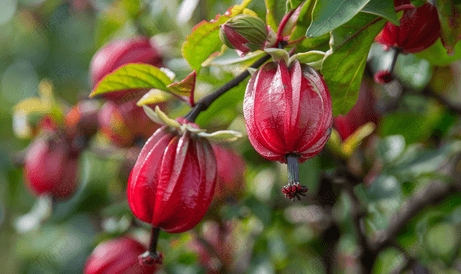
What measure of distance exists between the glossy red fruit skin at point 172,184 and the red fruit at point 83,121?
0.78m

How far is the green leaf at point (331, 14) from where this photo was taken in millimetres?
472

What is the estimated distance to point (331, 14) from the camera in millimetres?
479

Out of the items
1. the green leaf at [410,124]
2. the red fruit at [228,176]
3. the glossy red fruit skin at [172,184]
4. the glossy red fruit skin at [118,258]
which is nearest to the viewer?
the glossy red fruit skin at [172,184]

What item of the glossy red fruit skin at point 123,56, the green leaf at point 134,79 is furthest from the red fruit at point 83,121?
the green leaf at point 134,79

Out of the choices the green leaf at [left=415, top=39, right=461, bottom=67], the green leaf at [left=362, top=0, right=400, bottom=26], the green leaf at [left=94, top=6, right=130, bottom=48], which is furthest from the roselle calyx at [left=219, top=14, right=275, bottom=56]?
the green leaf at [left=94, top=6, right=130, bottom=48]

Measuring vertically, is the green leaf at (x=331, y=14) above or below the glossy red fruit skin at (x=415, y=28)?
above

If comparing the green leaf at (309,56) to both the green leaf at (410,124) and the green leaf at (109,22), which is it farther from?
the green leaf at (109,22)

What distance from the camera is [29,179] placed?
50.0 inches

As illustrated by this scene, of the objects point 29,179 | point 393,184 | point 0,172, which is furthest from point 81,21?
point 393,184

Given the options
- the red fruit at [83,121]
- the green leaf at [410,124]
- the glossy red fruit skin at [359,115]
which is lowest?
the green leaf at [410,124]

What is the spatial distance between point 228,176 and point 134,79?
51 centimetres

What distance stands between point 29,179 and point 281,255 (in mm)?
786

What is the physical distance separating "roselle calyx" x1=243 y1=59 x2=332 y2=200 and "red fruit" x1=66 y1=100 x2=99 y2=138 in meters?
0.93

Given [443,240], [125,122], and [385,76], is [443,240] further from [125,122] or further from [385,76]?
[125,122]
